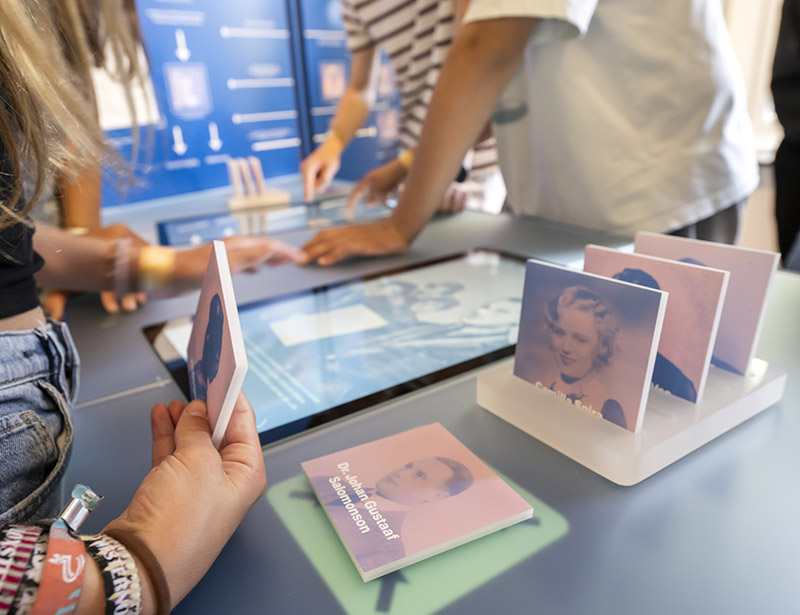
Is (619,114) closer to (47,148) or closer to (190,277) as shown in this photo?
(190,277)

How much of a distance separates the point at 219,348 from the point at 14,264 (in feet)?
A: 0.77

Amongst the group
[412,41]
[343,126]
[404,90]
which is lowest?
[343,126]

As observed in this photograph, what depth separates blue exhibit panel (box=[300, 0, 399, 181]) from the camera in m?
2.50

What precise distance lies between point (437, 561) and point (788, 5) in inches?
80.4

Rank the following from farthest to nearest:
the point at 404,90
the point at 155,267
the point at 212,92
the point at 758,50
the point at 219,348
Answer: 1. the point at 758,50
2. the point at 212,92
3. the point at 404,90
4. the point at 155,267
5. the point at 219,348

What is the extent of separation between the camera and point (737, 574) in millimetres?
374

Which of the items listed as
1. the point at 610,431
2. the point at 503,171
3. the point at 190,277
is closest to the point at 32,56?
the point at 190,277

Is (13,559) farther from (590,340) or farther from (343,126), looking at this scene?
(343,126)

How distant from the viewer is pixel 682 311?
492 mm

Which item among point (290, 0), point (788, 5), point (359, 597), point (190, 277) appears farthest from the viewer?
point (290, 0)

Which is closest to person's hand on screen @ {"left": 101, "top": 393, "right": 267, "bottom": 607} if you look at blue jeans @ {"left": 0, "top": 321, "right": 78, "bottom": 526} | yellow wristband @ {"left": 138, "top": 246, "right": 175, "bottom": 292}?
blue jeans @ {"left": 0, "top": 321, "right": 78, "bottom": 526}

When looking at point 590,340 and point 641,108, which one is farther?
point 641,108

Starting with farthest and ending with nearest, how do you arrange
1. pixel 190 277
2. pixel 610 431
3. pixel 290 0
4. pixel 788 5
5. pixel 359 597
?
pixel 290 0, pixel 788 5, pixel 190 277, pixel 610 431, pixel 359 597

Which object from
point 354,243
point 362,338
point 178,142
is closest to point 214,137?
point 178,142
